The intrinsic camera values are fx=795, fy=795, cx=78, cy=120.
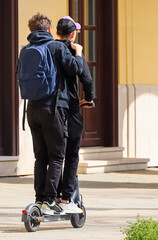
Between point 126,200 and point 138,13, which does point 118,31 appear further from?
point 126,200

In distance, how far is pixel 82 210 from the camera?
6508 mm

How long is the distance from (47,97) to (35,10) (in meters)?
6.25

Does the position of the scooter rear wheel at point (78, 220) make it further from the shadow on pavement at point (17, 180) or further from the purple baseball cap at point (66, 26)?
the shadow on pavement at point (17, 180)

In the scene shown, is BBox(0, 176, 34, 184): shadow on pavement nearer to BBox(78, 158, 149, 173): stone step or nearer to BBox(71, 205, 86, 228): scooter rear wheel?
BBox(78, 158, 149, 173): stone step

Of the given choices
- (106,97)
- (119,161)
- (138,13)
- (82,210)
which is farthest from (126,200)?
(138,13)

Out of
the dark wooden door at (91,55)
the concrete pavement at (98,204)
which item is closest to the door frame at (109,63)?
the dark wooden door at (91,55)

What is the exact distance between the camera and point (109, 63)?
1404 cm

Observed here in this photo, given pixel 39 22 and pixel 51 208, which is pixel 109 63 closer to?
pixel 39 22

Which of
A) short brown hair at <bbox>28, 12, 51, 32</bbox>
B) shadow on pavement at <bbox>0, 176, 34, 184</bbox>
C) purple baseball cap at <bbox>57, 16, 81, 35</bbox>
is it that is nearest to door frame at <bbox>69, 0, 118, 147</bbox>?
shadow on pavement at <bbox>0, 176, 34, 184</bbox>

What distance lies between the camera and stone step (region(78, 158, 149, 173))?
12461 millimetres

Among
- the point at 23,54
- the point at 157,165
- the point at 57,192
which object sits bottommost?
the point at 157,165

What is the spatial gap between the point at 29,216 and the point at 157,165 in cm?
895

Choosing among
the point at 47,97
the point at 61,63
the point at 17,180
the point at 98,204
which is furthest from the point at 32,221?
the point at 17,180

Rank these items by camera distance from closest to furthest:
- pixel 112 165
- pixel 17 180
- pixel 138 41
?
pixel 17 180
pixel 112 165
pixel 138 41
